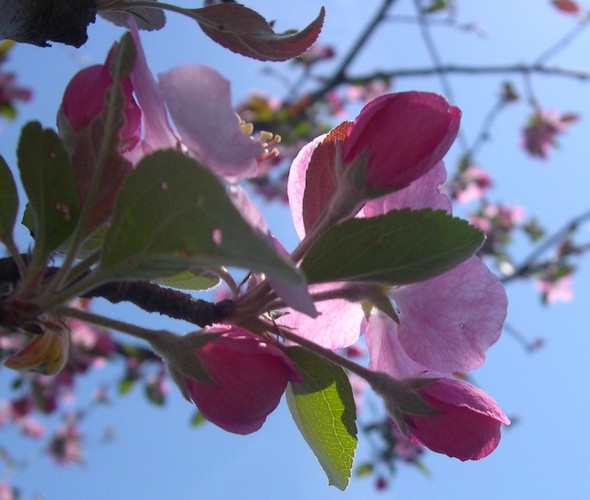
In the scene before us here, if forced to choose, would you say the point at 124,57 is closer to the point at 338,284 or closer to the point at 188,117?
the point at 188,117

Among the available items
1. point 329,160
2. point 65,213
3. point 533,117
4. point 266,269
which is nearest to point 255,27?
point 329,160

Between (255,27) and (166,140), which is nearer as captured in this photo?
(166,140)

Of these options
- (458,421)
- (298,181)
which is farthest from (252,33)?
(458,421)

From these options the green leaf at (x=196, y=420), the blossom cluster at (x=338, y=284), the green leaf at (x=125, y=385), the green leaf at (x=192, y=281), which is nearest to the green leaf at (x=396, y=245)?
the blossom cluster at (x=338, y=284)

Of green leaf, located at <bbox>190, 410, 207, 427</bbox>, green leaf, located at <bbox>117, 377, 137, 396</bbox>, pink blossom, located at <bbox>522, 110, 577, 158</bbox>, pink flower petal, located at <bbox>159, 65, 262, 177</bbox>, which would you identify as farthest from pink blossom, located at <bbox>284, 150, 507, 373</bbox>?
pink blossom, located at <bbox>522, 110, 577, 158</bbox>

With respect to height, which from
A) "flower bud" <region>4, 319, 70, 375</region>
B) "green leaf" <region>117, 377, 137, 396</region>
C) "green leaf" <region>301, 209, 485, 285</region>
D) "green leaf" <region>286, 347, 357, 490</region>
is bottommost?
"green leaf" <region>117, 377, 137, 396</region>

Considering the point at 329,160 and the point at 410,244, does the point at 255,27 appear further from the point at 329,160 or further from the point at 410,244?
the point at 410,244

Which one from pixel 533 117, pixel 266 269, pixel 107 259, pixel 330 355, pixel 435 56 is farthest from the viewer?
pixel 533 117

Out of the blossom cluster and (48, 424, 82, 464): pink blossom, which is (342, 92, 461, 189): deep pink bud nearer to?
the blossom cluster
